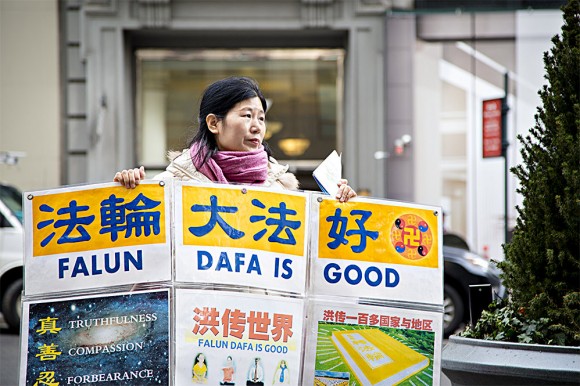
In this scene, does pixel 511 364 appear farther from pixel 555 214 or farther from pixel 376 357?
pixel 555 214

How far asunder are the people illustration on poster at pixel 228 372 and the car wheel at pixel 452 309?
8.09 m

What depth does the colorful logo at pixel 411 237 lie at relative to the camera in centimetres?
470

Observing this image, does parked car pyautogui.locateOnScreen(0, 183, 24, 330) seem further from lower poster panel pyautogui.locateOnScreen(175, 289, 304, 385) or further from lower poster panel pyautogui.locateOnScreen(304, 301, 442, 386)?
lower poster panel pyautogui.locateOnScreen(304, 301, 442, 386)

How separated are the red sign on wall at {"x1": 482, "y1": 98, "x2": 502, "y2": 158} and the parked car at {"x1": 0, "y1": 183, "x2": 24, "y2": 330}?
270 inches

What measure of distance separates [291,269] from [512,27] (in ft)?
53.5

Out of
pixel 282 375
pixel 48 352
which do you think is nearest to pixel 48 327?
pixel 48 352

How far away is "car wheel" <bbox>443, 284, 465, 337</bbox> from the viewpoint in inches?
484

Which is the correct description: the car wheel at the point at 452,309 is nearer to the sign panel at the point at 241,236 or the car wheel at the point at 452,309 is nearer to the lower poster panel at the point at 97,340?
the sign panel at the point at 241,236

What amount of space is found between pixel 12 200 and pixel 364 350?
32.5ft

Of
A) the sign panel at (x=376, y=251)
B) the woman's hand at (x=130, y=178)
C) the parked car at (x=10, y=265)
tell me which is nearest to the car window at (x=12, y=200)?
the parked car at (x=10, y=265)

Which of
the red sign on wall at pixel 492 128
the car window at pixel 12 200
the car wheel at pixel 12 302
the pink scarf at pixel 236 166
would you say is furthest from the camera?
the red sign on wall at pixel 492 128

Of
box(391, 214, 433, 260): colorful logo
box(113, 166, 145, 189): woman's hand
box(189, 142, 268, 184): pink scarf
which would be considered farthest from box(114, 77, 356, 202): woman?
box(391, 214, 433, 260): colorful logo

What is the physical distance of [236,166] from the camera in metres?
4.90

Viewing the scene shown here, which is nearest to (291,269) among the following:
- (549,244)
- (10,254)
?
(549,244)
